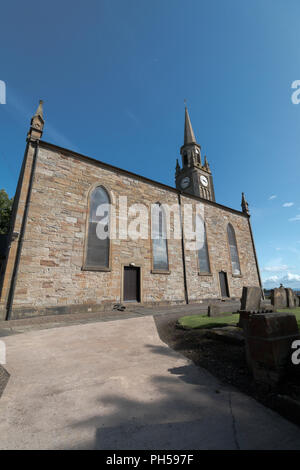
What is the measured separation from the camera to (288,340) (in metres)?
2.46

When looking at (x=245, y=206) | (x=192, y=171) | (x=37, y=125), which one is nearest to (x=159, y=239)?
(x=37, y=125)

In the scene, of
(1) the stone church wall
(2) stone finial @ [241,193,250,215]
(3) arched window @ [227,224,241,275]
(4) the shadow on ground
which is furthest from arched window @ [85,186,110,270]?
(2) stone finial @ [241,193,250,215]

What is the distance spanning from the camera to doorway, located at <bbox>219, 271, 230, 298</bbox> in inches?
630

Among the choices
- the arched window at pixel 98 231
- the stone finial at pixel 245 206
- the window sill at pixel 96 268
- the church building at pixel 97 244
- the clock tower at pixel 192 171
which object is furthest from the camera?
the clock tower at pixel 192 171

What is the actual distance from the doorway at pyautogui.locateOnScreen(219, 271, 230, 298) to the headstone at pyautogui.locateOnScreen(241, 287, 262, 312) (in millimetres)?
8852

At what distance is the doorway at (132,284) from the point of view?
37.1 feet

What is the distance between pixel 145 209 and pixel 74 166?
16.8ft

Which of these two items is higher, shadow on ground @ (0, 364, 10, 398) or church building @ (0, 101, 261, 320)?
church building @ (0, 101, 261, 320)

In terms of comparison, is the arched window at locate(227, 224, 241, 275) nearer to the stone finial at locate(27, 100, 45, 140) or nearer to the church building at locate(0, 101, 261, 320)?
the church building at locate(0, 101, 261, 320)

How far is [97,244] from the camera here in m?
10.8

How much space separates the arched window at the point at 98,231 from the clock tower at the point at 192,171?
27.3m

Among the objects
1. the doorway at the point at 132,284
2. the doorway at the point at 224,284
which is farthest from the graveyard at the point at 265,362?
the doorway at the point at 224,284

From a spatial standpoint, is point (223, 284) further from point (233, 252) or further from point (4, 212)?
point (4, 212)

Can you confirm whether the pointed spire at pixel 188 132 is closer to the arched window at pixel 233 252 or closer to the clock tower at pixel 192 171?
the clock tower at pixel 192 171
